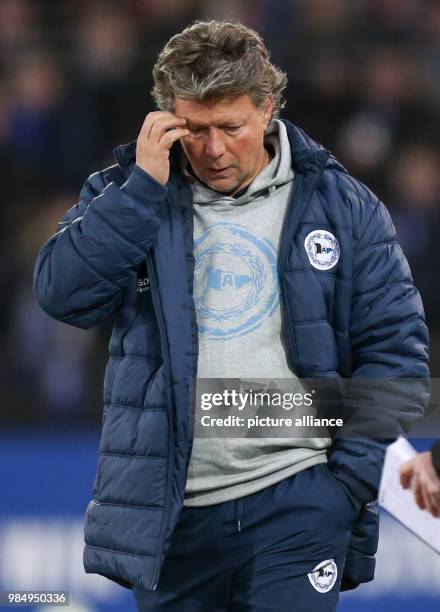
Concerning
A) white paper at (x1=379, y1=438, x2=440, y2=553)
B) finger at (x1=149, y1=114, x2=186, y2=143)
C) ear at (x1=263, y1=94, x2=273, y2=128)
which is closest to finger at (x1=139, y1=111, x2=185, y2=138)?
finger at (x1=149, y1=114, x2=186, y2=143)

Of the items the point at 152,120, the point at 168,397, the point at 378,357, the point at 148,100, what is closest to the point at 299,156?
the point at 152,120

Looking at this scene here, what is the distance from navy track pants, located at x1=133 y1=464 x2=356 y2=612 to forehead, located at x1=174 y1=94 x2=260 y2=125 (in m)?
0.73

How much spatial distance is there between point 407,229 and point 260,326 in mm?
3091

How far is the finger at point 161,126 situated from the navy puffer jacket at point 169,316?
0.08m

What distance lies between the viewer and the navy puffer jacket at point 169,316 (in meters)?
2.58

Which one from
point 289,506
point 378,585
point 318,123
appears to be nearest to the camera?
point 289,506

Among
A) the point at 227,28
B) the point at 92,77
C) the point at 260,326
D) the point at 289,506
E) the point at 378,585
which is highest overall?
the point at 92,77

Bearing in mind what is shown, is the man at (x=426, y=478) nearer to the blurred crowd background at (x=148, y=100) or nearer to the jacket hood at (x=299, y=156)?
the jacket hood at (x=299, y=156)

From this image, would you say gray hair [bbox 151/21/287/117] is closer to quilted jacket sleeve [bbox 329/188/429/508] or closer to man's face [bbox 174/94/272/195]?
man's face [bbox 174/94/272/195]

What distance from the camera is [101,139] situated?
589cm

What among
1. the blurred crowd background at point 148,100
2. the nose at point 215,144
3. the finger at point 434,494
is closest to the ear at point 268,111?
the nose at point 215,144

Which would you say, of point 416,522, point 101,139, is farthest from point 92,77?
point 416,522

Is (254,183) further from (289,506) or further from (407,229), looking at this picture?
(407,229)

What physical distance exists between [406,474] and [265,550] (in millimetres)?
636
